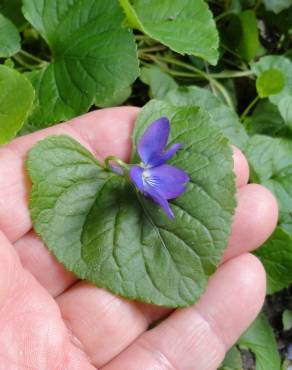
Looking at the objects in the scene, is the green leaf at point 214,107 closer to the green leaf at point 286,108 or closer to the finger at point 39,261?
the green leaf at point 286,108

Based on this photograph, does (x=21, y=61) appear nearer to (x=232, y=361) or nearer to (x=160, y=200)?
(x=160, y=200)

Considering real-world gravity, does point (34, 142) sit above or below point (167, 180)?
above

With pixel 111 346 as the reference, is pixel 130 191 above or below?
above

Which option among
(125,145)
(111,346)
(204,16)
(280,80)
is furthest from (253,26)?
(111,346)

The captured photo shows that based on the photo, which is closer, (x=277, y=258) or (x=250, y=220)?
(x=250, y=220)

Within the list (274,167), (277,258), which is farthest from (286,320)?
(274,167)

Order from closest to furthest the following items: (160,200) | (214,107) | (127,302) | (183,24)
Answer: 1. (160,200)
2. (127,302)
3. (183,24)
4. (214,107)

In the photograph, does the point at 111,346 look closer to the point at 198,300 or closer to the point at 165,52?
the point at 198,300
